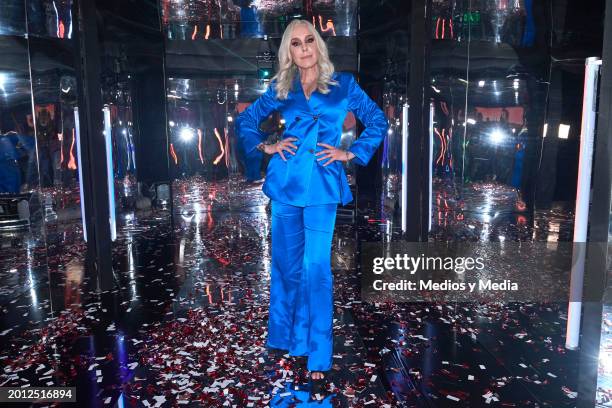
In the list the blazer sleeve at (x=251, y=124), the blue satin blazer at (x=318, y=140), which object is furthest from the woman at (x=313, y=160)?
the blazer sleeve at (x=251, y=124)

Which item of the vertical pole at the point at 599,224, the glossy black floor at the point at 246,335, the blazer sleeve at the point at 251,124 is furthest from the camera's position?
the blazer sleeve at the point at 251,124

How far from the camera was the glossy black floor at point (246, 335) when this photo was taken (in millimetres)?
1982

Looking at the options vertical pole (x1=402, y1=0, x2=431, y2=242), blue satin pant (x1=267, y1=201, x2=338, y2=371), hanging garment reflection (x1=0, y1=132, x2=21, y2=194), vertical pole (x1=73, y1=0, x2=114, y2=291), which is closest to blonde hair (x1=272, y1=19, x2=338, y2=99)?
blue satin pant (x1=267, y1=201, x2=338, y2=371)

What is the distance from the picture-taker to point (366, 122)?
2203mm

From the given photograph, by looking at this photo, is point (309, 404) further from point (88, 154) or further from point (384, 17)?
point (384, 17)

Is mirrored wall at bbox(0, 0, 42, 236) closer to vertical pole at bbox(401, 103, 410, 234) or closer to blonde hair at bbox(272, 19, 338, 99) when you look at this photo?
blonde hair at bbox(272, 19, 338, 99)

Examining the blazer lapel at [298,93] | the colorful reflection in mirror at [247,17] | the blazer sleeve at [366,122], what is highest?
the colorful reflection in mirror at [247,17]

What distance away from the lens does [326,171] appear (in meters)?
2.16

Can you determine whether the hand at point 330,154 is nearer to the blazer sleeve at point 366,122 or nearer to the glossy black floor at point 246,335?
the blazer sleeve at point 366,122

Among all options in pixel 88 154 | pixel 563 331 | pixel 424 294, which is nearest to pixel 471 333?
pixel 563 331

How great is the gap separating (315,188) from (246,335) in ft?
3.29

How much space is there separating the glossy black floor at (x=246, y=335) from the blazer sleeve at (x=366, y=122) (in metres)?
1.03

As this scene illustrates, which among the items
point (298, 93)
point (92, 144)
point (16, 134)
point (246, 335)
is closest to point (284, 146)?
point (298, 93)

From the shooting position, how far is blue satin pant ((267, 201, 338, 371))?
2.17 m
